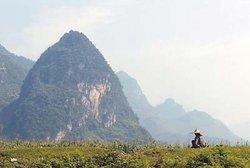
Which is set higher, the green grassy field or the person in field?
the person in field

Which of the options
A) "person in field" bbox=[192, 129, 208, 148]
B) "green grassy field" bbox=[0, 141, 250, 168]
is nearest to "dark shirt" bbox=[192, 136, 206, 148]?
"person in field" bbox=[192, 129, 208, 148]

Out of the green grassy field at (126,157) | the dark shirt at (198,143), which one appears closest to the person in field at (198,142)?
the dark shirt at (198,143)

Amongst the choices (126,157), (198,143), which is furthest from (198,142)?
(126,157)

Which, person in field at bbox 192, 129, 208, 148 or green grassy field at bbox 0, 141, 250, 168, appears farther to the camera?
person in field at bbox 192, 129, 208, 148

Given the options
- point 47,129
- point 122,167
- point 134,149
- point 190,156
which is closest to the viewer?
point 122,167

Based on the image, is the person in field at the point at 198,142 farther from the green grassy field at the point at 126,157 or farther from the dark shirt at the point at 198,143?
the green grassy field at the point at 126,157

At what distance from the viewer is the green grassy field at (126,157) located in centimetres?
2020

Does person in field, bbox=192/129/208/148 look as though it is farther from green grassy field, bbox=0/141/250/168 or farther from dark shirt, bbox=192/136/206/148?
green grassy field, bbox=0/141/250/168

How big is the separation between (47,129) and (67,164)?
180m

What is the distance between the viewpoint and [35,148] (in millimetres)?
23875

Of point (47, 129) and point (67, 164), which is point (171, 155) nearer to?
point (67, 164)

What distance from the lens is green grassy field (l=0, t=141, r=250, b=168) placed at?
20.2m

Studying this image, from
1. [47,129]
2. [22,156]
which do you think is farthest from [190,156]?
[47,129]

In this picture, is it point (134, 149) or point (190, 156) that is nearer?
point (190, 156)
